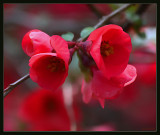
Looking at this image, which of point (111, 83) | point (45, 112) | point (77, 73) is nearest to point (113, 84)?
point (111, 83)

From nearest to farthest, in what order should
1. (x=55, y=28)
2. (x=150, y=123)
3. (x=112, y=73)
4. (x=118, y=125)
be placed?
(x=112, y=73) < (x=55, y=28) < (x=118, y=125) < (x=150, y=123)

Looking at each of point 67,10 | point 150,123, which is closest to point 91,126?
point 150,123

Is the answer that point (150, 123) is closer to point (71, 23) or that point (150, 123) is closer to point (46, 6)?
point (71, 23)

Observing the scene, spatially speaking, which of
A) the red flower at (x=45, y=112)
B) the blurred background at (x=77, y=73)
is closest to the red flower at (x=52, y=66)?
the blurred background at (x=77, y=73)

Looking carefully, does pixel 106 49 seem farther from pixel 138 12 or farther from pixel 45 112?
pixel 45 112

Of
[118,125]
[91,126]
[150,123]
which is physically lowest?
[150,123]

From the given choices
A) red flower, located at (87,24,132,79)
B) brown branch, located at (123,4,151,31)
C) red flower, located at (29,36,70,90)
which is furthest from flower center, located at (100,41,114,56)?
brown branch, located at (123,4,151,31)
